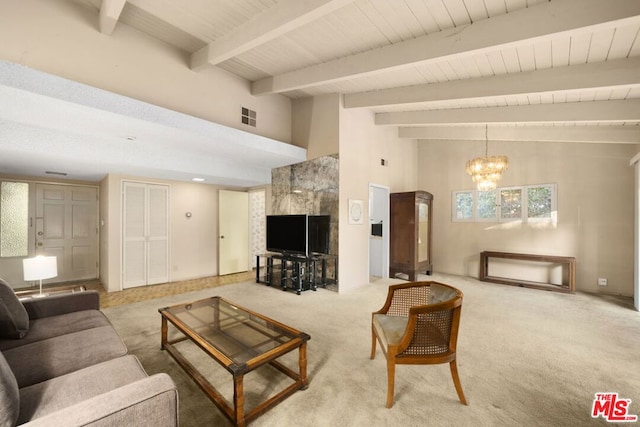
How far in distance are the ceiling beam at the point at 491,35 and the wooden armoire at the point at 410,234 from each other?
306 centimetres

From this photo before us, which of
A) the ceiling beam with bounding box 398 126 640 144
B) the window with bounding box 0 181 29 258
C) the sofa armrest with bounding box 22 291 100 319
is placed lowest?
the sofa armrest with bounding box 22 291 100 319

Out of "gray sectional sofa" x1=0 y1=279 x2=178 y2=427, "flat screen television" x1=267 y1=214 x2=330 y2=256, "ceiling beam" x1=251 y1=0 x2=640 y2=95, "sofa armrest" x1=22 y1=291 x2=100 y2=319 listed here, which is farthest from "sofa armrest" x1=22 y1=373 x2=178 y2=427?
"flat screen television" x1=267 y1=214 x2=330 y2=256

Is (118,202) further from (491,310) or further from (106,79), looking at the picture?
(491,310)

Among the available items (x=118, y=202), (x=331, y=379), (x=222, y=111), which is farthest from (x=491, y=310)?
(x=118, y=202)

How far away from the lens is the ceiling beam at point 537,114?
11.3 ft

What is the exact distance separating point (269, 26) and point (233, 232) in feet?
Answer: 15.1

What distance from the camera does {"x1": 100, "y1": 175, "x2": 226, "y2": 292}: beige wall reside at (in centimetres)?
484

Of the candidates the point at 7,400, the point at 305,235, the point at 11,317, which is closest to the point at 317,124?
the point at 305,235

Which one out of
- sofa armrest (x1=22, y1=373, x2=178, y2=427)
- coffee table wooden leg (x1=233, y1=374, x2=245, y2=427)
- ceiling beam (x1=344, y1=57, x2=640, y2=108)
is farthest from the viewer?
ceiling beam (x1=344, y1=57, x2=640, y2=108)

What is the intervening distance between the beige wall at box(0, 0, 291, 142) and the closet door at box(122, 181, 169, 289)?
7.60 ft

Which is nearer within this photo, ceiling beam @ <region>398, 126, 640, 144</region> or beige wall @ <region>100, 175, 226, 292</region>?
ceiling beam @ <region>398, 126, 640, 144</region>

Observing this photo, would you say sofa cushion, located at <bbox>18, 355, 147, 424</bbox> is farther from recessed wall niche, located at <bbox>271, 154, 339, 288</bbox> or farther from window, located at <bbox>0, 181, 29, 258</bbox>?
window, located at <bbox>0, 181, 29, 258</bbox>

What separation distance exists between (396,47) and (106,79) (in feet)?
10.9

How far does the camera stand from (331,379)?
2180mm
